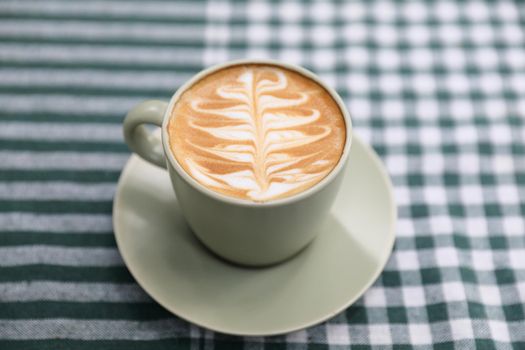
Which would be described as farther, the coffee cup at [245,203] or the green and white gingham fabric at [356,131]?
the green and white gingham fabric at [356,131]

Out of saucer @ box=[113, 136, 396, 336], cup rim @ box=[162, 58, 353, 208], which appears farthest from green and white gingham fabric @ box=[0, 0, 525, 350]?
cup rim @ box=[162, 58, 353, 208]

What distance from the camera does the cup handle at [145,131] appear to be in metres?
0.72

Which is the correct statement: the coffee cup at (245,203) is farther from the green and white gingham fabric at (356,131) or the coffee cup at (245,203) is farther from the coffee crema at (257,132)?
the green and white gingham fabric at (356,131)

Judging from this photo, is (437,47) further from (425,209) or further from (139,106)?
(139,106)

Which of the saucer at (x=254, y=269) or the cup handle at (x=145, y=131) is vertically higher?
the cup handle at (x=145, y=131)

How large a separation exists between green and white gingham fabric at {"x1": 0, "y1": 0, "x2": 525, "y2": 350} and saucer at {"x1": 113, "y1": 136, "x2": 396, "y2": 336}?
59mm

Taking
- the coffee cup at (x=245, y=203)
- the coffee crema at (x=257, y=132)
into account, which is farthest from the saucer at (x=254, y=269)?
the coffee crema at (x=257, y=132)

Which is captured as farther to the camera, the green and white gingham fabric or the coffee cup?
the green and white gingham fabric

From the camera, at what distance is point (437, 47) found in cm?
108

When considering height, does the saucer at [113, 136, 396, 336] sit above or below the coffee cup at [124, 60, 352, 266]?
below

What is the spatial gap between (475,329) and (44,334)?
51 centimetres

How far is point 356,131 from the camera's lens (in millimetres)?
957

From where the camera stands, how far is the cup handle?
2.37 ft

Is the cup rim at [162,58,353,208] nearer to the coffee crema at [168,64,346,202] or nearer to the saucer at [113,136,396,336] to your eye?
the coffee crema at [168,64,346,202]
